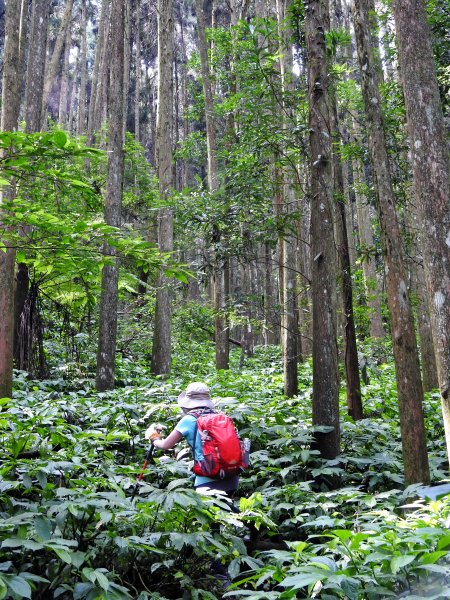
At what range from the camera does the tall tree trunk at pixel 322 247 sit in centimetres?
653

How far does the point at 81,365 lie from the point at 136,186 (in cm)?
1140

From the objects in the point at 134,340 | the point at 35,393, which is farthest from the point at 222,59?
the point at 35,393

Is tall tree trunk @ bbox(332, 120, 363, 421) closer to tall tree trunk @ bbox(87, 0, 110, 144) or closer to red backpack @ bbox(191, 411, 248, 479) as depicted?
red backpack @ bbox(191, 411, 248, 479)

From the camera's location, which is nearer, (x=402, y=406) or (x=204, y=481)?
(x=204, y=481)

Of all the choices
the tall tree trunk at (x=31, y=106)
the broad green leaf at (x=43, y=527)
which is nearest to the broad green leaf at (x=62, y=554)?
the broad green leaf at (x=43, y=527)

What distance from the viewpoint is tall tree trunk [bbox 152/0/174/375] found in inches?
496

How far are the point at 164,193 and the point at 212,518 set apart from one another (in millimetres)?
9666

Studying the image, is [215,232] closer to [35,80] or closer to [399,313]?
[35,80]

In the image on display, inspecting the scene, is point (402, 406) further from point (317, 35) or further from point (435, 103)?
point (317, 35)

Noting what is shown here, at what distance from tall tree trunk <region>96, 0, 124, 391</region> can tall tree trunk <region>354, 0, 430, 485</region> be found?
19.1 ft

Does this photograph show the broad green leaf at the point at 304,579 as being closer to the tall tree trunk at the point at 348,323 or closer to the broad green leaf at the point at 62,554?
the broad green leaf at the point at 62,554

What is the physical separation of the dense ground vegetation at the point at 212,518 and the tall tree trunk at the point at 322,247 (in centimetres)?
45

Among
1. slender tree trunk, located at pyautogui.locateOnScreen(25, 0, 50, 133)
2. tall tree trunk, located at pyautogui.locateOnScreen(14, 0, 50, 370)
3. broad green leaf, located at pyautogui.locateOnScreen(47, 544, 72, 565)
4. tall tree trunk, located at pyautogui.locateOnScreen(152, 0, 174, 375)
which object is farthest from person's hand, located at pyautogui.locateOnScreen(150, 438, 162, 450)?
tall tree trunk, located at pyautogui.locateOnScreen(152, 0, 174, 375)

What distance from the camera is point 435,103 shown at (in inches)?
189
